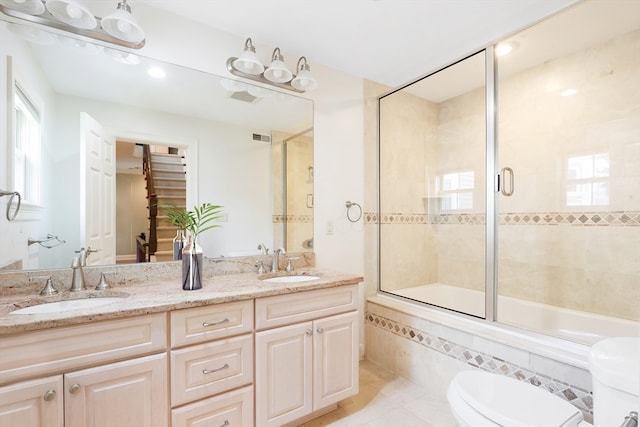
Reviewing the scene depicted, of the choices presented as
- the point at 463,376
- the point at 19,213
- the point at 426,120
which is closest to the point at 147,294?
the point at 19,213

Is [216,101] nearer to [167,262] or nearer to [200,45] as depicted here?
[200,45]

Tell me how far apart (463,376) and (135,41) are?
2376 mm

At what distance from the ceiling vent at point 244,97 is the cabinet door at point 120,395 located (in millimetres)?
1606

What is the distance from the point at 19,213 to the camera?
1.39m

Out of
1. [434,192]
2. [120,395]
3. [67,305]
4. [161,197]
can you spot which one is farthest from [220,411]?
[434,192]

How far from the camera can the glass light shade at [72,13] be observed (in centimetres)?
136

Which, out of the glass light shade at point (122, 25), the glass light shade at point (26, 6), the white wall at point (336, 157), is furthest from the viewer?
the white wall at point (336, 157)

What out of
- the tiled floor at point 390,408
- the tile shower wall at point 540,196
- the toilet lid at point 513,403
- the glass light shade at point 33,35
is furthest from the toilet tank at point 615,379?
the glass light shade at point 33,35

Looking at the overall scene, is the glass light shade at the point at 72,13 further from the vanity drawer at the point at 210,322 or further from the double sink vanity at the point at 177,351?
the vanity drawer at the point at 210,322

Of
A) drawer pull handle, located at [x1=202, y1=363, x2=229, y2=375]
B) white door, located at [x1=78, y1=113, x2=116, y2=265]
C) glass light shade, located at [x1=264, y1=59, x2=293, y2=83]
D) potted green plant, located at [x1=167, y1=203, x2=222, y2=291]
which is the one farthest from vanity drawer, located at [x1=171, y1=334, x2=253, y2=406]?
glass light shade, located at [x1=264, y1=59, x2=293, y2=83]

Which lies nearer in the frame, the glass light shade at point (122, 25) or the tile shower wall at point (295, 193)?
the glass light shade at point (122, 25)

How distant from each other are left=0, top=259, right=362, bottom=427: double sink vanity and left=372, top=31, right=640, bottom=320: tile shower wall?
1269 mm

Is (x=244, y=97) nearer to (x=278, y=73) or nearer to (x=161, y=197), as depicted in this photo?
(x=278, y=73)

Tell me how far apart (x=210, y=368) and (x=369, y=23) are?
2.18 metres
